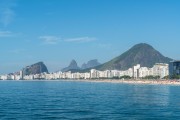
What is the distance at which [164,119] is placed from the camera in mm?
36125

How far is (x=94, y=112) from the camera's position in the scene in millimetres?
40688

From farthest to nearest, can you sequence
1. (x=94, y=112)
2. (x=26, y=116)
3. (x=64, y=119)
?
(x=94, y=112) < (x=26, y=116) < (x=64, y=119)

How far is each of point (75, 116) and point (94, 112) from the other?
381cm

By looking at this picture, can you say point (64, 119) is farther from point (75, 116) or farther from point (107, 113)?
point (107, 113)

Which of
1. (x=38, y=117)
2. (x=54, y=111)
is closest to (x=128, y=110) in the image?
(x=54, y=111)

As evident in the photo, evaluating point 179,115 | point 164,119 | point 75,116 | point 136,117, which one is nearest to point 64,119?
point 75,116

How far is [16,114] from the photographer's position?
39.3 meters

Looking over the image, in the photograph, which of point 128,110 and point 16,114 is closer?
point 16,114

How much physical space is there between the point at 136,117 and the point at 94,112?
548 centimetres

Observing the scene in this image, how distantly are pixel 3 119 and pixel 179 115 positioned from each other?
1776 cm

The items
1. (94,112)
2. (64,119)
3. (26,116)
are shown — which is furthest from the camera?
(94,112)

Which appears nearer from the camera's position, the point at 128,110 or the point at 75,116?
the point at 75,116

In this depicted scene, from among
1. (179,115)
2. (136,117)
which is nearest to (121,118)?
(136,117)

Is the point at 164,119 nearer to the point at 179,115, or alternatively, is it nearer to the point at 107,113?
the point at 179,115
